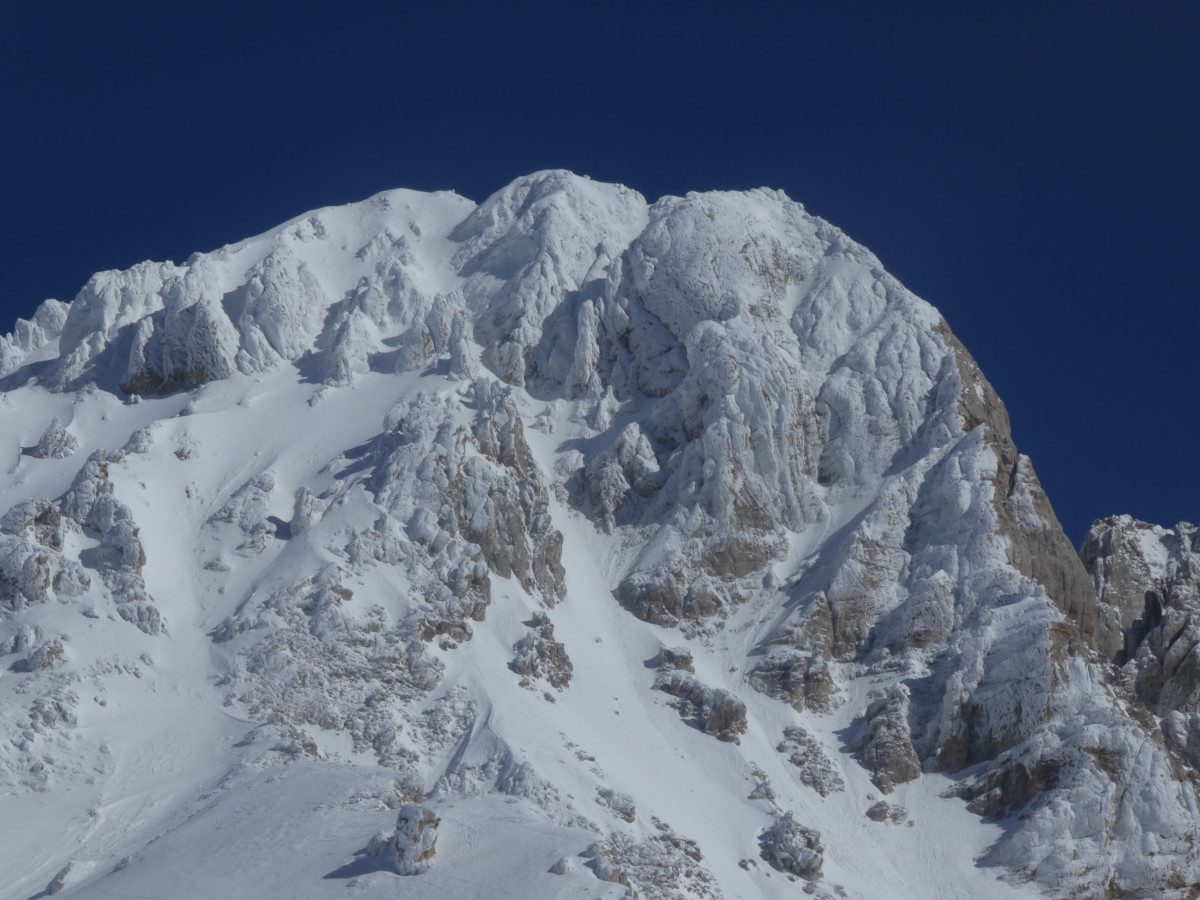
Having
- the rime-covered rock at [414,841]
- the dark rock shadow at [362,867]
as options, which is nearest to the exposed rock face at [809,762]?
the rime-covered rock at [414,841]

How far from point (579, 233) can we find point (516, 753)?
88415 millimetres

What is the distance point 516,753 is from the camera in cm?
11700

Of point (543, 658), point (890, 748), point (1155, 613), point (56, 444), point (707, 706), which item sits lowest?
point (543, 658)

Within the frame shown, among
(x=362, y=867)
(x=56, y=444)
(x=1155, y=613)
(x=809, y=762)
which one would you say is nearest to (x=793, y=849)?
(x=809, y=762)

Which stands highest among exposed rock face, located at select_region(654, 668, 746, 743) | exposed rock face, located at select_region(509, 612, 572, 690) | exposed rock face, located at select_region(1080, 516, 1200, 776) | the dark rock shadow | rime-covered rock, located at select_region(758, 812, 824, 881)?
exposed rock face, located at select_region(1080, 516, 1200, 776)

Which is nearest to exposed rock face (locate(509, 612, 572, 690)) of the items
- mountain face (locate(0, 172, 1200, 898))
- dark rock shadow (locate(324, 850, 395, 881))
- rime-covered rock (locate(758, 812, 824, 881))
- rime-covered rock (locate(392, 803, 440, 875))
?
mountain face (locate(0, 172, 1200, 898))

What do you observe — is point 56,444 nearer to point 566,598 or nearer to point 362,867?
point 566,598

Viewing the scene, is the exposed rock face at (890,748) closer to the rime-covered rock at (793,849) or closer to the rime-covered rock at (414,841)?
the rime-covered rock at (793,849)

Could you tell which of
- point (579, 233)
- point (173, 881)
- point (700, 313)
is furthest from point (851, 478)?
point (173, 881)

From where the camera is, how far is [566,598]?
473ft

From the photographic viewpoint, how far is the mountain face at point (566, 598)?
11125cm

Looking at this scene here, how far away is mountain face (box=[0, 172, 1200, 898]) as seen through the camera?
4380 inches

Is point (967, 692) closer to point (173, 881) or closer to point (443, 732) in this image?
point (443, 732)

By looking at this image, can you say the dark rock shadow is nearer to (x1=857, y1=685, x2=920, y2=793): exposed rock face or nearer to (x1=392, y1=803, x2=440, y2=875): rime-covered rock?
(x1=392, y1=803, x2=440, y2=875): rime-covered rock
